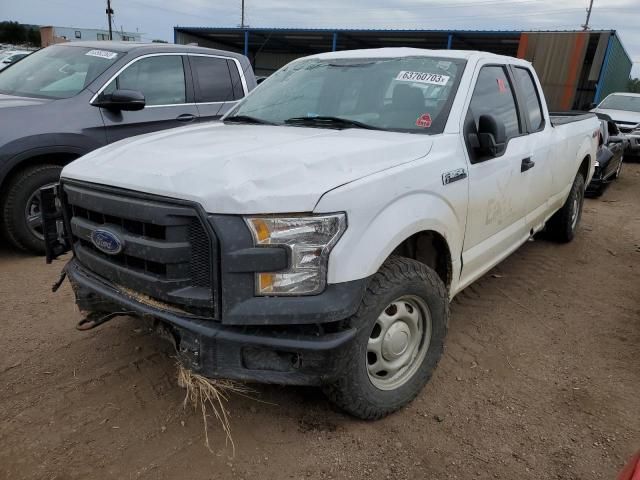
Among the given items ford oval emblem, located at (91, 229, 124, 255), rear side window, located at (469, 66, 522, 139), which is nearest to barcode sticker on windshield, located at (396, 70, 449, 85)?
rear side window, located at (469, 66, 522, 139)

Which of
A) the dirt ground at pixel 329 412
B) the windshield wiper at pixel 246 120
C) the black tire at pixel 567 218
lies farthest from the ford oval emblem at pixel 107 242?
the black tire at pixel 567 218

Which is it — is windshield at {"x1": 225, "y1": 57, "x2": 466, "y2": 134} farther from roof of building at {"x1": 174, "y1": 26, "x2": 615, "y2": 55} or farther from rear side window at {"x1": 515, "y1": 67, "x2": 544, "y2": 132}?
roof of building at {"x1": 174, "y1": 26, "x2": 615, "y2": 55}

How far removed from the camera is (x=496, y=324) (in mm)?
3920

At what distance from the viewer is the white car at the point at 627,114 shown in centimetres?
1295

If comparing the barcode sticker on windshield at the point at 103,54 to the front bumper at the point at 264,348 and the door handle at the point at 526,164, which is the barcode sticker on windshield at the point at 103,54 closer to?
the front bumper at the point at 264,348

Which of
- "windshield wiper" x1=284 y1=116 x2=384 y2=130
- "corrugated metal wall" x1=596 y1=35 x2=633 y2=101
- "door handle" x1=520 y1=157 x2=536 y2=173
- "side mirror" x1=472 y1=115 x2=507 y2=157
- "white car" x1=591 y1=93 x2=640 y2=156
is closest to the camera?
"side mirror" x1=472 y1=115 x2=507 y2=157

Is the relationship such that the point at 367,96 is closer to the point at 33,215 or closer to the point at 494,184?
the point at 494,184

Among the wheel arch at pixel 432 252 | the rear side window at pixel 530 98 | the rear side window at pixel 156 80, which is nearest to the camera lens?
the wheel arch at pixel 432 252

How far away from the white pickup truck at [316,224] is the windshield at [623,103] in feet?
42.6

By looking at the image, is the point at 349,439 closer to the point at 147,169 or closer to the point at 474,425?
the point at 474,425

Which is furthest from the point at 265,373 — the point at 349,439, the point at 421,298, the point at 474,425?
the point at 474,425

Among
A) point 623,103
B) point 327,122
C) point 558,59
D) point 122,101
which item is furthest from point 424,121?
point 558,59

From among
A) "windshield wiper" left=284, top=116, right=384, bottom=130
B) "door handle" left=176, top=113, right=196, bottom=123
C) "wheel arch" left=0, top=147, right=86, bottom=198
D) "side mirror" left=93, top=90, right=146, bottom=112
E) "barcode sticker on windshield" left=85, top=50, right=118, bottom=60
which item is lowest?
"wheel arch" left=0, top=147, right=86, bottom=198

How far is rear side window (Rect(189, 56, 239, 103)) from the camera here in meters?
5.86
